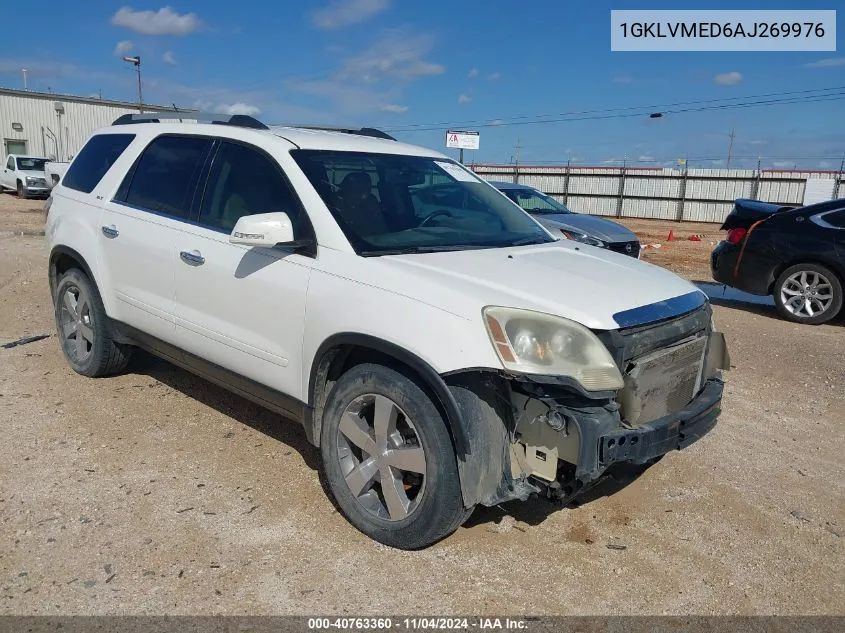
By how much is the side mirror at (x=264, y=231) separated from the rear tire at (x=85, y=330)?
7.02 feet

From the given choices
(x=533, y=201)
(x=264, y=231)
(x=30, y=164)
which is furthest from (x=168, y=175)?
(x=30, y=164)

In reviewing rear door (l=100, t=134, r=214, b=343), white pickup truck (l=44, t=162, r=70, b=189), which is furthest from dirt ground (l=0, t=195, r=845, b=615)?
white pickup truck (l=44, t=162, r=70, b=189)

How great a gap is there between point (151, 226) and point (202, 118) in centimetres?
77

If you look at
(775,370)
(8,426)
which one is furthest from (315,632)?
(775,370)

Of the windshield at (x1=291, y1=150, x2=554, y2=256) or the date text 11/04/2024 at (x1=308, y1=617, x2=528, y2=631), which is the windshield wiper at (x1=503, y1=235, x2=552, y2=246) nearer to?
the windshield at (x1=291, y1=150, x2=554, y2=256)

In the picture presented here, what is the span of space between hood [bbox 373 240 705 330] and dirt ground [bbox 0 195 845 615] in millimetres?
A: 1170

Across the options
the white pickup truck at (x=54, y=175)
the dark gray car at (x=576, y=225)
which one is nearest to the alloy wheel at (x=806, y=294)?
the dark gray car at (x=576, y=225)

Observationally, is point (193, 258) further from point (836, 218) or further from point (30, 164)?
point (30, 164)

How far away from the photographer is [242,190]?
12.6 ft

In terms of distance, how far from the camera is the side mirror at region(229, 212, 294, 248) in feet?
10.7

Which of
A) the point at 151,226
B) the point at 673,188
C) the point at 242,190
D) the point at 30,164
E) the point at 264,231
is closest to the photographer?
the point at 264,231

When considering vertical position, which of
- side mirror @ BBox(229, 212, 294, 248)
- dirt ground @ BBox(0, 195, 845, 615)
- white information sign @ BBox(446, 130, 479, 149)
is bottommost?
dirt ground @ BBox(0, 195, 845, 615)

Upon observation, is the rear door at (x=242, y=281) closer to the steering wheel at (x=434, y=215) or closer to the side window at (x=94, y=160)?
the steering wheel at (x=434, y=215)

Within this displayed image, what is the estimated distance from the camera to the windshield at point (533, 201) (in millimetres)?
11336
